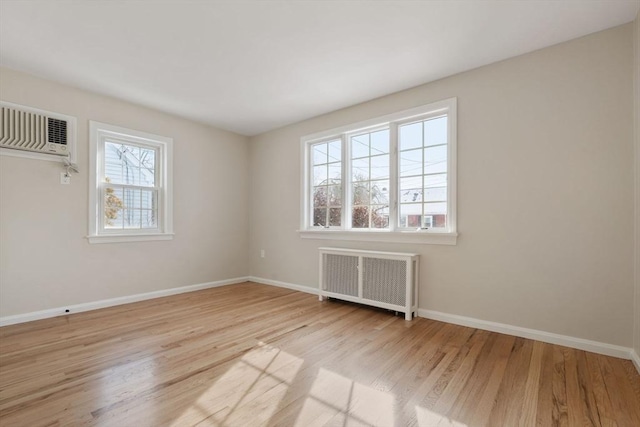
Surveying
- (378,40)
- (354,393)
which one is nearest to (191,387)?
(354,393)

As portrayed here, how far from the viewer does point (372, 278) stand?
11.3ft

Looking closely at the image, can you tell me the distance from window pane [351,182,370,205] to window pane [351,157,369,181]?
8 centimetres

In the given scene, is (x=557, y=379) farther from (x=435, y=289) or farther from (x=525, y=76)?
(x=525, y=76)

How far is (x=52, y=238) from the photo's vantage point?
3.20 metres

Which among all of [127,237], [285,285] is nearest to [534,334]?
[285,285]

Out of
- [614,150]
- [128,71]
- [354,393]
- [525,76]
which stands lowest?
[354,393]

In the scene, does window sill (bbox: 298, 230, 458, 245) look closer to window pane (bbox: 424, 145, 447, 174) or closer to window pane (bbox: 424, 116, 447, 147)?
window pane (bbox: 424, 145, 447, 174)

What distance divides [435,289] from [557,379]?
127 cm

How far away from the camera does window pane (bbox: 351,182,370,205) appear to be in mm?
3824

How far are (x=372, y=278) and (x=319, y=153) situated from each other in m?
2.02

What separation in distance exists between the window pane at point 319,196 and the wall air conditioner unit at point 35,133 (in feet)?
9.75

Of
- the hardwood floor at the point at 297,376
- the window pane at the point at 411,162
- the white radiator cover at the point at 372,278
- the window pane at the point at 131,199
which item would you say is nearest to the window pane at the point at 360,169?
the window pane at the point at 411,162

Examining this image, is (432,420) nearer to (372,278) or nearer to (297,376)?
(297,376)

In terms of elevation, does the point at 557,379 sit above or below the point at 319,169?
below
